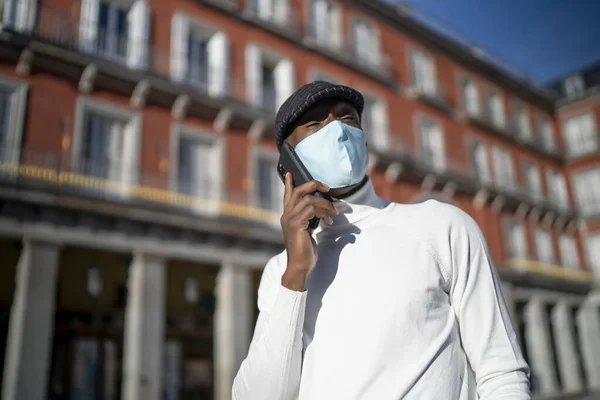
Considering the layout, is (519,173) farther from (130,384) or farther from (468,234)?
A: (468,234)

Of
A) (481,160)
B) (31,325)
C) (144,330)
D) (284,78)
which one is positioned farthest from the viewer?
(481,160)

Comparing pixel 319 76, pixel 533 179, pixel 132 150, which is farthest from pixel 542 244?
pixel 132 150

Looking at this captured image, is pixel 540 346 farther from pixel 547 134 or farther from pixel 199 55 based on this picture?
pixel 199 55

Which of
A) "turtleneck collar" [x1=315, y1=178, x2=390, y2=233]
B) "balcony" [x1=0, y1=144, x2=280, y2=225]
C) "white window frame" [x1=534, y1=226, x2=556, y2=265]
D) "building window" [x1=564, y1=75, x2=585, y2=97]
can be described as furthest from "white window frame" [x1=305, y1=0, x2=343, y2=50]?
"building window" [x1=564, y1=75, x2=585, y2=97]

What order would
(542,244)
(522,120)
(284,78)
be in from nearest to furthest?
(284,78) < (542,244) < (522,120)

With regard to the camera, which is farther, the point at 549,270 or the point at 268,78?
the point at 549,270

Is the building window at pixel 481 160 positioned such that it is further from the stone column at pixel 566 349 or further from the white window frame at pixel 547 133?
the stone column at pixel 566 349

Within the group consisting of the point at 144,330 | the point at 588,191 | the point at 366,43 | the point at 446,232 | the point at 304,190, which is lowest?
the point at 446,232

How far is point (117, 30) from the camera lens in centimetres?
1426

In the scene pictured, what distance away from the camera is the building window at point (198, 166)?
14219 millimetres

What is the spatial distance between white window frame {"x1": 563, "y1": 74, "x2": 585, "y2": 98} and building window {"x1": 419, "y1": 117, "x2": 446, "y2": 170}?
43.0ft

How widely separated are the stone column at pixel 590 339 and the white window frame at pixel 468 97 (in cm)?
1150

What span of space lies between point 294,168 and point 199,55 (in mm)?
15208

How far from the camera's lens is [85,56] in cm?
1270
